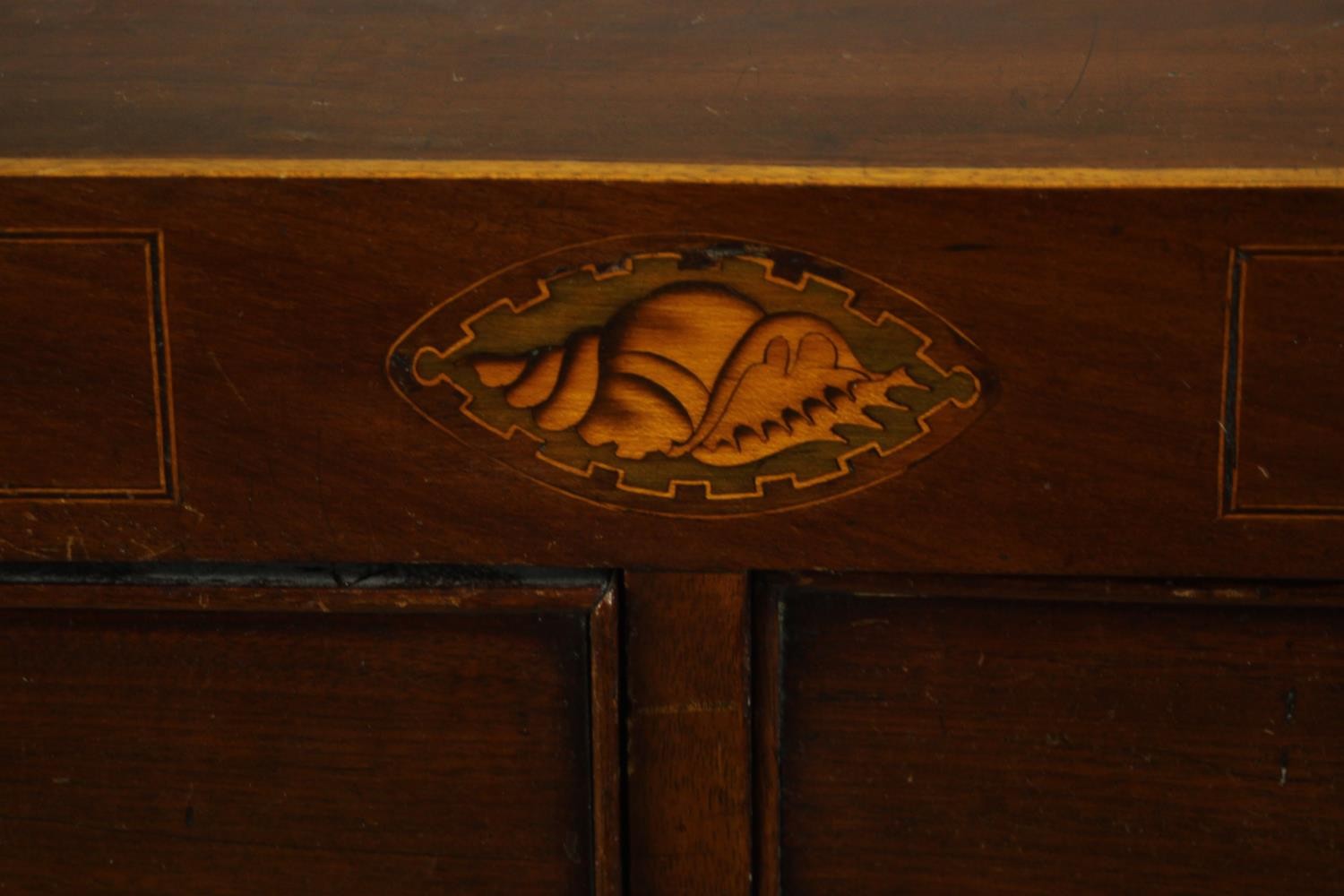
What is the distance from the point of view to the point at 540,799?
0.61 m

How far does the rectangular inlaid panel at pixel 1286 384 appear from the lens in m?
0.53

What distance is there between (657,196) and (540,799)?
0.97 feet

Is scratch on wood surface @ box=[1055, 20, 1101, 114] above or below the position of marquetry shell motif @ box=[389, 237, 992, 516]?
above

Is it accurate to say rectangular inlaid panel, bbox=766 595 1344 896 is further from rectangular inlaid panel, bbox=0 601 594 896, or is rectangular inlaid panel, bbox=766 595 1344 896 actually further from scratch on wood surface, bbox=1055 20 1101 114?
scratch on wood surface, bbox=1055 20 1101 114

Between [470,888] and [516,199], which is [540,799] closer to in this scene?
[470,888]

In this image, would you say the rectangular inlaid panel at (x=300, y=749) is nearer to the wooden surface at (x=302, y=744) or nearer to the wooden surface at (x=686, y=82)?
the wooden surface at (x=302, y=744)

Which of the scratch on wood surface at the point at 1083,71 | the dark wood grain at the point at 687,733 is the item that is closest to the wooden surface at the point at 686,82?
the scratch on wood surface at the point at 1083,71

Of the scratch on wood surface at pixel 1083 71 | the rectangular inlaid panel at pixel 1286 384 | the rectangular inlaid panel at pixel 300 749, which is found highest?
the scratch on wood surface at pixel 1083 71

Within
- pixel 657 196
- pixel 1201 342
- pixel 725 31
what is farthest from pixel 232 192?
pixel 1201 342

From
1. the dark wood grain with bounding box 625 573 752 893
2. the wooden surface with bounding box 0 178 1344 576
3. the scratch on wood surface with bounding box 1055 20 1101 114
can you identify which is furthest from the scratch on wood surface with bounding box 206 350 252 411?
the scratch on wood surface with bounding box 1055 20 1101 114

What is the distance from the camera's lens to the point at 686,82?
2.13 feet

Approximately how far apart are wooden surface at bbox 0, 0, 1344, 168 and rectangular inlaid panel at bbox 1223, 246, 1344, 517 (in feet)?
0.17

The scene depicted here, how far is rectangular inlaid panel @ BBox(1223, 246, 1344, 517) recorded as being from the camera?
0.53 meters

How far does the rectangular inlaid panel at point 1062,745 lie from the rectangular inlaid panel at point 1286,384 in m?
0.06
